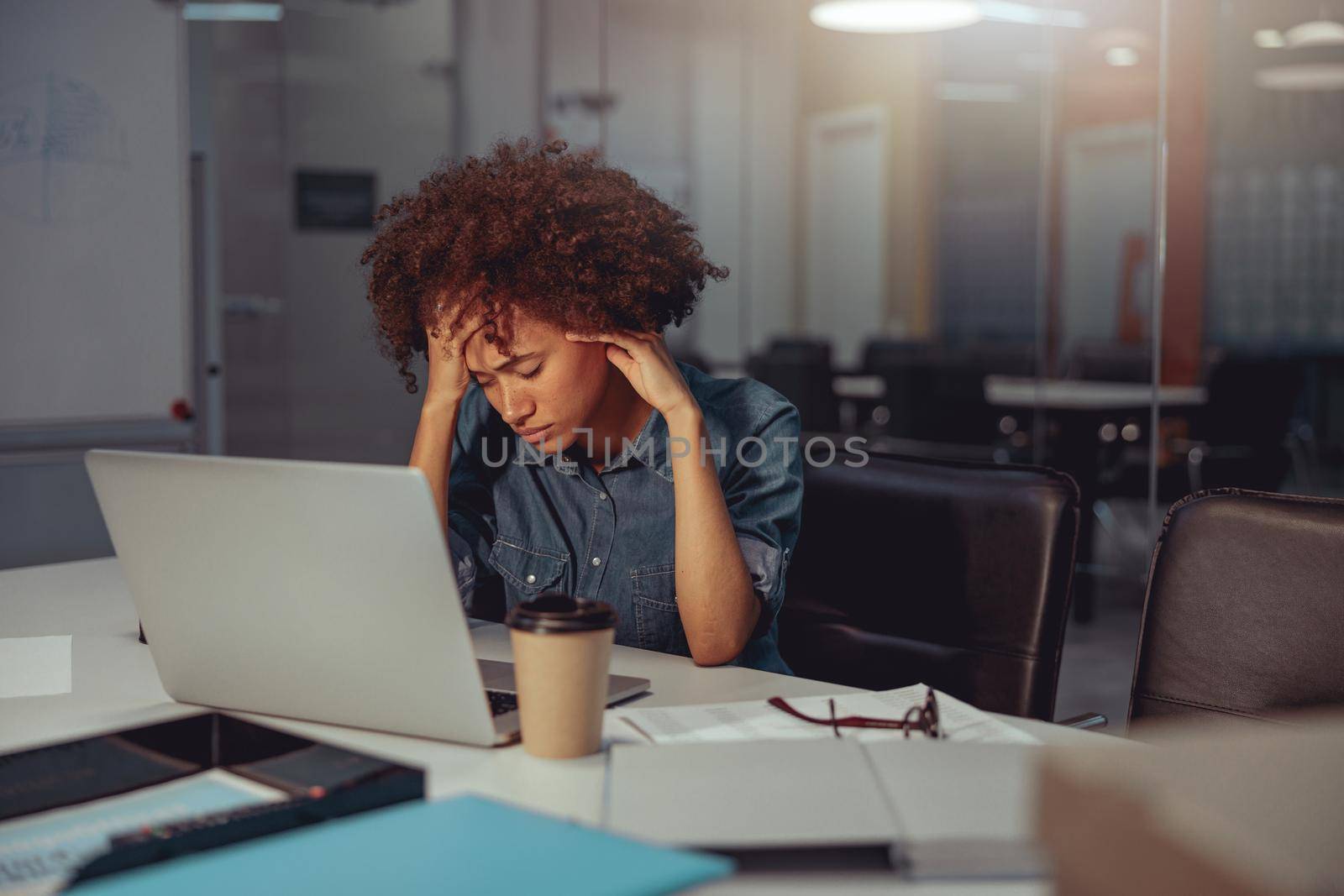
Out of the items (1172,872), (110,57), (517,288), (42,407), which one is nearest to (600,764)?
(1172,872)

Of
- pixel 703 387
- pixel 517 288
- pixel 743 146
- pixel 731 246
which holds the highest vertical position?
pixel 743 146

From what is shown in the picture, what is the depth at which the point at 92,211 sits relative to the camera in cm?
331

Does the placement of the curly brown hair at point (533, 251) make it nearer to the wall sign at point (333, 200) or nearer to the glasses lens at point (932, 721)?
the glasses lens at point (932, 721)

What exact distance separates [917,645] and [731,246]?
417cm

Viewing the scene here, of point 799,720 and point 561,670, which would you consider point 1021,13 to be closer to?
point 799,720

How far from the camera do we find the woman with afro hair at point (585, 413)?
1.44 metres

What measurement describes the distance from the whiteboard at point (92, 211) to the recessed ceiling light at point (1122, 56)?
9.41 ft

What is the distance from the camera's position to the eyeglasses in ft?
3.30

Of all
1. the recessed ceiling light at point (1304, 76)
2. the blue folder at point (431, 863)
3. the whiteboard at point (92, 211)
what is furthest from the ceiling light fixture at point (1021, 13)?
the blue folder at point (431, 863)

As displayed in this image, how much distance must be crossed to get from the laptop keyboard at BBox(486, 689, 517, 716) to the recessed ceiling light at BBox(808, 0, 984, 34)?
3.65 m

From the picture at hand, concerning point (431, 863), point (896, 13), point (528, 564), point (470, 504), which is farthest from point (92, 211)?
point (431, 863)

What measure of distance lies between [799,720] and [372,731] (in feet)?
1.14

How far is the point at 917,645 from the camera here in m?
1.49

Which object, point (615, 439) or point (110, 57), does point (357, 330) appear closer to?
point (110, 57)
